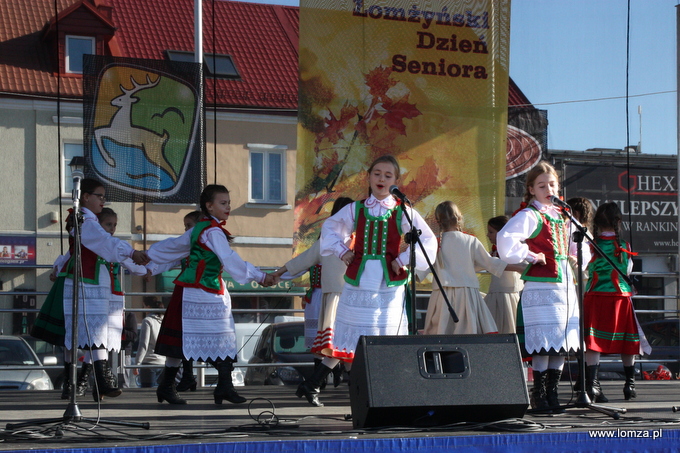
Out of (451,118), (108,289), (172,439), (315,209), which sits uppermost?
(451,118)

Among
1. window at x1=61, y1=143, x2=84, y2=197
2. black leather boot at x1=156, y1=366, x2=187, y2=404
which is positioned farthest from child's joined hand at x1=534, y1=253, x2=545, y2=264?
window at x1=61, y1=143, x2=84, y2=197

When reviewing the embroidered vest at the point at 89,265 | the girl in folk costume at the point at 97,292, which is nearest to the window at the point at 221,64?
the girl in folk costume at the point at 97,292

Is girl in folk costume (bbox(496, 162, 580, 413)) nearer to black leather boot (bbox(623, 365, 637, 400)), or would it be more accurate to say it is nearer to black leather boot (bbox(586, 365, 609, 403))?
black leather boot (bbox(586, 365, 609, 403))

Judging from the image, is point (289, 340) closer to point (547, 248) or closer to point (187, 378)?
point (187, 378)

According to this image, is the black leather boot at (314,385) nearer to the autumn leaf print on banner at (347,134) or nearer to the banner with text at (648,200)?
the autumn leaf print on banner at (347,134)

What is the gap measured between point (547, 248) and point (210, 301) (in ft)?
7.07

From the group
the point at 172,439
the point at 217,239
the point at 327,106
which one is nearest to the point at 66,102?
the point at 327,106

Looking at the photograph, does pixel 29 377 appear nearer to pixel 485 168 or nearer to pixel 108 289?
pixel 108 289

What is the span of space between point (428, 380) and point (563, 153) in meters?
20.9

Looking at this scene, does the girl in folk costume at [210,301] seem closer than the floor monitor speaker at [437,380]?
No

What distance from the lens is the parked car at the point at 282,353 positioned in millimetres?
9094

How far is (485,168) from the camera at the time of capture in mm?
8039

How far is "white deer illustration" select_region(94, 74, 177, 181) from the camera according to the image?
7.20m

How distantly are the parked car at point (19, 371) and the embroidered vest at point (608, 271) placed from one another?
18.7 feet
